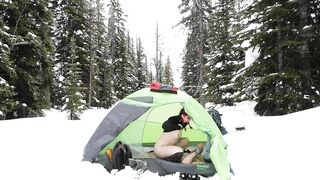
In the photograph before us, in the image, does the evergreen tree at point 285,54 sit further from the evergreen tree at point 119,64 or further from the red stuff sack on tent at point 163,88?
the evergreen tree at point 119,64

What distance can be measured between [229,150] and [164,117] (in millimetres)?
1773

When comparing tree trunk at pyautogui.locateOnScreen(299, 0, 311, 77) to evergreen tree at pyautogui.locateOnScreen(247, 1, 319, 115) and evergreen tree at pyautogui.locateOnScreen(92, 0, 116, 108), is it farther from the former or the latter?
evergreen tree at pyautogui.locateOnScreen(92, 0, 116, 108)

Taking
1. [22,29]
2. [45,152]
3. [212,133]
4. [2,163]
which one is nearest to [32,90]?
[22,29]

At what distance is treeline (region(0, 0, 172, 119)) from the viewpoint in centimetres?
1736

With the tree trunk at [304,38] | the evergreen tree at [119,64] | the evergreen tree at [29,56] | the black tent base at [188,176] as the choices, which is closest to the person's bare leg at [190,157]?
the black tent base at [188,176]

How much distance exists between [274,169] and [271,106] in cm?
876

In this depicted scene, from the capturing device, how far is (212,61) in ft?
81.6

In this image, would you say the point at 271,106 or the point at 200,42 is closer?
the point at 271,106

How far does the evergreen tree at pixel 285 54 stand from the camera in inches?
548

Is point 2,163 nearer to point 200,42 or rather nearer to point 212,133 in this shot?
point 212,133

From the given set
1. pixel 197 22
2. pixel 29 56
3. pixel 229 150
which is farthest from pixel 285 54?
pixel 197 22

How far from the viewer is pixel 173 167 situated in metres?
7.32

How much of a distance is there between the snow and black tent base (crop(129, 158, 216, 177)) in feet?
0.50

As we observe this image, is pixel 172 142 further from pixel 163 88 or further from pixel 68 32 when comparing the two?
pixel 68 32
